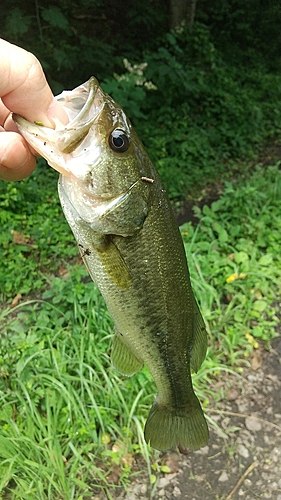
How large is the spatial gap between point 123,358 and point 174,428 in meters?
0.42

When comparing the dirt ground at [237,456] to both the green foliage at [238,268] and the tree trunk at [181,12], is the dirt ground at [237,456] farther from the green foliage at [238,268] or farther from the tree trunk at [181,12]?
the tree trunk at [181,12]

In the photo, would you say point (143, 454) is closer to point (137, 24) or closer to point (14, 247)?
point (14, 247)

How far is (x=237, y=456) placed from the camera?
2957mm

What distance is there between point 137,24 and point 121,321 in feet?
24.2

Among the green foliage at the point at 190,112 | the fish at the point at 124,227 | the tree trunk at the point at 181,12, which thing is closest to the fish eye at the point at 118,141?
the fish at the point at 124,227

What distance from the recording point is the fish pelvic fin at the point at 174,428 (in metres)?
1.88

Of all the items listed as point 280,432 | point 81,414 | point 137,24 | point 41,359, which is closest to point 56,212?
point 41,359

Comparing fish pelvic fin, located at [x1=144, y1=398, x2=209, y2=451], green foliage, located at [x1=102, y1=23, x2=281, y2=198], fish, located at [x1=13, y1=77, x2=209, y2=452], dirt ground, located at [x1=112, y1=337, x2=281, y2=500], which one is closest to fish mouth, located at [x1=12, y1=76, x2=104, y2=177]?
fish, located at [x1=13, y1=77, x2=209, y2=452]

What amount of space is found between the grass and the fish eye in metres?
1.89

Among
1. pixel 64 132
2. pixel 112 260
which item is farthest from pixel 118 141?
pixel 112 260

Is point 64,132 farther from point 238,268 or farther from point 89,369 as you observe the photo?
point 238,268

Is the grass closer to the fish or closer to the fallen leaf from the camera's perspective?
the fallen leaf

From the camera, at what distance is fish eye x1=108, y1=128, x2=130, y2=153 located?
1399mm

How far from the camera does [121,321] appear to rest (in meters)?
1.63
